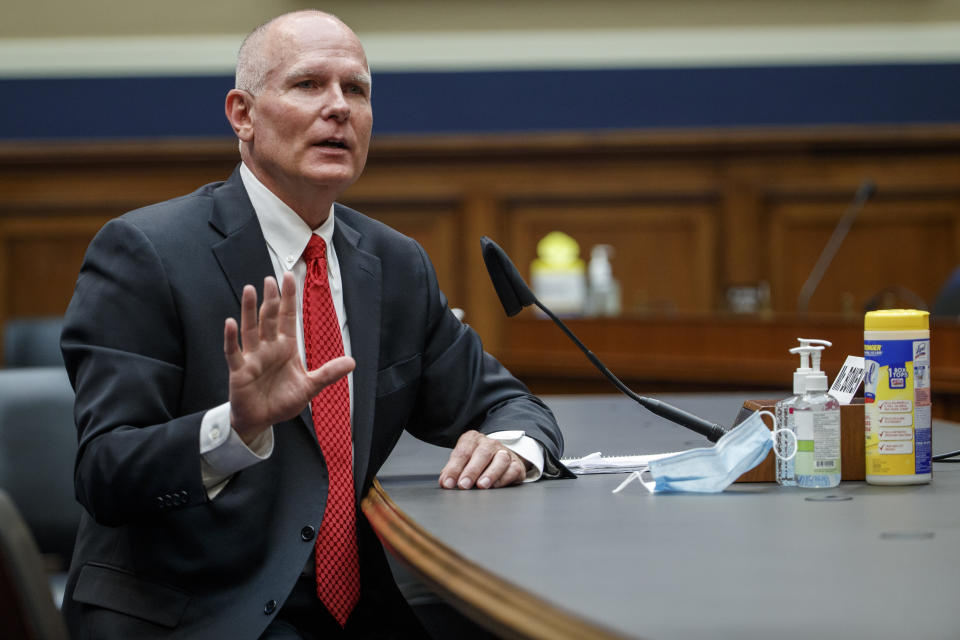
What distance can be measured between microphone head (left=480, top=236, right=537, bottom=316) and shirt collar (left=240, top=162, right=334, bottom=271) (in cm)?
27

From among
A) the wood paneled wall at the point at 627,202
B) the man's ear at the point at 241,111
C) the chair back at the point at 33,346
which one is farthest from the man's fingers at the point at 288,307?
the wood paneled wall at the point at 627,202

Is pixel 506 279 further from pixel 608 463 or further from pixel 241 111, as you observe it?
pixel 241 111

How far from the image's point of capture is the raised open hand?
1.16 m

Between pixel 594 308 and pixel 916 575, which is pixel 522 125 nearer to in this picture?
pixel 594 308

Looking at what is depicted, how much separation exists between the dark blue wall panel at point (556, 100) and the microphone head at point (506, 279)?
4105mm

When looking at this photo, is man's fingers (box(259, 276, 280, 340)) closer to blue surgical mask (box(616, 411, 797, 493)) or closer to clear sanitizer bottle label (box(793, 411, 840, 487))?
blue surgical mask (box(616, 411, 797, 493))

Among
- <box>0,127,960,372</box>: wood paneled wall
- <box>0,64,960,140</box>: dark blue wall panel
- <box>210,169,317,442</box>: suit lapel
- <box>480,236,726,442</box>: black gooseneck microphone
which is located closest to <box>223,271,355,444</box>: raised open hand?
<box>210,169,317,442</box>: suit lapel

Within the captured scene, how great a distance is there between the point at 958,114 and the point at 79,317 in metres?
5.18

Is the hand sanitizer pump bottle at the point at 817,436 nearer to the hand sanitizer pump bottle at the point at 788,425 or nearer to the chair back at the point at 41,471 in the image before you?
the hand sanitizer pump bottle at the point at 788,425

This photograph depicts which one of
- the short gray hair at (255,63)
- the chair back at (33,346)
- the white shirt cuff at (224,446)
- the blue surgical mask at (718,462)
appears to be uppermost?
the short gray hair at (255,63)

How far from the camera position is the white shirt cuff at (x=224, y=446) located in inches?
49.3

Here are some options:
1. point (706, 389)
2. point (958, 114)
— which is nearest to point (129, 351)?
point (706, 389)

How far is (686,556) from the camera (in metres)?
0.92

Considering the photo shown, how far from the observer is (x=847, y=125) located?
550 cm
